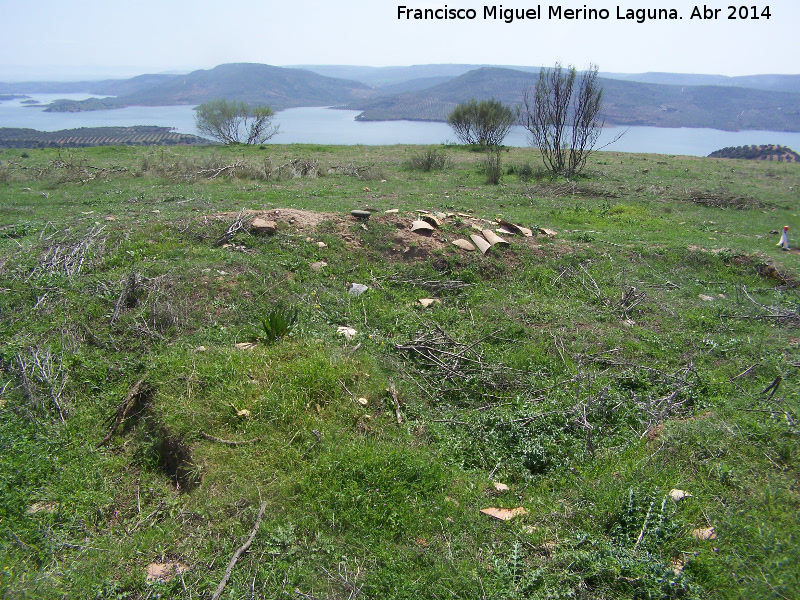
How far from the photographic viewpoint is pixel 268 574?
2816 mm

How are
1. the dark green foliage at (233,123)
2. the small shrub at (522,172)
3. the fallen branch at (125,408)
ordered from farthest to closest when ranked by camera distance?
the dark green foliage at (233,123)
the small shrub at (522,172)
the fallen branch at (125,408)

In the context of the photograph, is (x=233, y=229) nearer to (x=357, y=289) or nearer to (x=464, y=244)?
(x=357, y=289)

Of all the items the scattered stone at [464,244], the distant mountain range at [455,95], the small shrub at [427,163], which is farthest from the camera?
the distant mountain range at [455,95]

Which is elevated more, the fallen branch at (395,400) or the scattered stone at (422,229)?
the scattered stone at (422,229)

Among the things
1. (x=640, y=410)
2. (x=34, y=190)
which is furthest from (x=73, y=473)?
(x=34, y=190)

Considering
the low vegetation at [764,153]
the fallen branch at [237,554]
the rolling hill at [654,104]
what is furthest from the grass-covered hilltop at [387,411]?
the rolling hill at [654,104]

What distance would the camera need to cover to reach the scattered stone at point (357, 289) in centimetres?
702

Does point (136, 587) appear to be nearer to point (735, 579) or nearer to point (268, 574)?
point (268, 574)

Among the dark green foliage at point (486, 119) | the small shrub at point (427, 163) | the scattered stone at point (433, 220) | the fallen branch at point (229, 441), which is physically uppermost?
the dark green foliage at point (486, 119)

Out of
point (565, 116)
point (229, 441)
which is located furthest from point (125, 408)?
point (565, 116)

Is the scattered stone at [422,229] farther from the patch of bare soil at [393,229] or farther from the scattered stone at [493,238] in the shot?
the scattered stone at [493,238]

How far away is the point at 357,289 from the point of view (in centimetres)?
712

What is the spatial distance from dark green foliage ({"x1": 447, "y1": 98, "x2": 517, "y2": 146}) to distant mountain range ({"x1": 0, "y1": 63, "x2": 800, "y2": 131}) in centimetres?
1639

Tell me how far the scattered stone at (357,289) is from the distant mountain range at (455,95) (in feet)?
150
